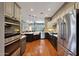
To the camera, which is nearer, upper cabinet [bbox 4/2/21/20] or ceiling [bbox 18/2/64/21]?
upper cabinet [bbox 4/2/21/20]

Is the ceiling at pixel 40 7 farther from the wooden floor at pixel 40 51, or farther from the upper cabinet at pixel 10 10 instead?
the wooden floor at pixel 40 51

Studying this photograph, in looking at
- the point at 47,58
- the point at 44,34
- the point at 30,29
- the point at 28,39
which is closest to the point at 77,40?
the point at 47,58

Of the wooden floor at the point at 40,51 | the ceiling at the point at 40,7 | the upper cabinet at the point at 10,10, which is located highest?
the ceiling at the point at 40,7

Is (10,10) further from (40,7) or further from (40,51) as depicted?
(40,7)

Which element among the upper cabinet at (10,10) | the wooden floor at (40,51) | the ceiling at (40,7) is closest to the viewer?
the upper cabinet at (10,10)

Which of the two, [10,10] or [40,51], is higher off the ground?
[10,10]

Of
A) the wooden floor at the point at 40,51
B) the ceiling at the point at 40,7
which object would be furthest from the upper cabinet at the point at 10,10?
the wooden floor at the point at 40,51

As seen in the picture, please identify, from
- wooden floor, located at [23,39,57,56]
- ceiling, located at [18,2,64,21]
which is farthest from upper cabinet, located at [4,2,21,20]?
wooden floor, located at [23,39,57,56]

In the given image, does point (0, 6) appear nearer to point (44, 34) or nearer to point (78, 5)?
point (78, 5)

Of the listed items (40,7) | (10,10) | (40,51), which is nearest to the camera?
(10,10)

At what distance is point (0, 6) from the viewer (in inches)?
87.8

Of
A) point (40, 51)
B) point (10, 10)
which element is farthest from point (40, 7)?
point (10, 10)

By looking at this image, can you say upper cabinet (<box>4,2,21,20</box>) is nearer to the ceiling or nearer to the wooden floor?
the ceiling

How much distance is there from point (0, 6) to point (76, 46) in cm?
154
